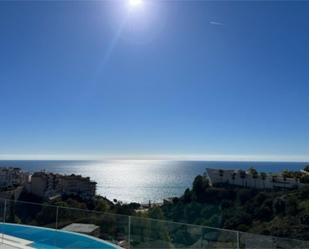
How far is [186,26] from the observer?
8.45 m

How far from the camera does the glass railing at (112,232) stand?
15.4 feet

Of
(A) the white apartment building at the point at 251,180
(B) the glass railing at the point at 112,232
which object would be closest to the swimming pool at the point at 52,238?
(B) the glass railing at the point at 112,232

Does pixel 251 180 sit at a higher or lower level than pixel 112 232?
lower

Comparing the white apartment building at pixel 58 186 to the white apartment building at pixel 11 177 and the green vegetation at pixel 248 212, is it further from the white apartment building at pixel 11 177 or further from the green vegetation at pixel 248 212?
the green vegetation at pixel 248 212

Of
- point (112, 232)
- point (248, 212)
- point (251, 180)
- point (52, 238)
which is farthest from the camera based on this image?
point (251, 180)

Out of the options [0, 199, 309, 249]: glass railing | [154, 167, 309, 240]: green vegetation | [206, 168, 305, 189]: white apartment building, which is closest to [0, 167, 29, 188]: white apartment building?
[154, 167, 309, 240]: green vegetation

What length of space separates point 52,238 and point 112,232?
1.39 metres

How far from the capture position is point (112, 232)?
615 centimetres

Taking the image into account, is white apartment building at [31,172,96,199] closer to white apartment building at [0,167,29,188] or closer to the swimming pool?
white apartment building at [0,167,29,188]

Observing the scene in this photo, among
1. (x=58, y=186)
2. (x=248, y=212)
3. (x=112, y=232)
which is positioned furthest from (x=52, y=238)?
(x=58, y=186)

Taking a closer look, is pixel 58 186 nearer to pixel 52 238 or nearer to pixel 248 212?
pixel 248 212

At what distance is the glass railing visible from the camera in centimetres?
468

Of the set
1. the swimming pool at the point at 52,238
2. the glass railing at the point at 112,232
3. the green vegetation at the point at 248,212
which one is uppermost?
the glass railing at the point at 112,232

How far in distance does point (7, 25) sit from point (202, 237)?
6.92 meters
